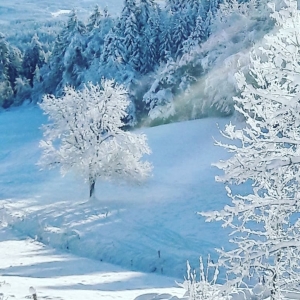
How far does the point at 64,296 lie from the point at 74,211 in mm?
13262

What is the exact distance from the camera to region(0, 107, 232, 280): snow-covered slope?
23.1 m

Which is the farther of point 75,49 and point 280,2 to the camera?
point 75,49

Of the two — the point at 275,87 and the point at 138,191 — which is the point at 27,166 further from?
the point at 275,87

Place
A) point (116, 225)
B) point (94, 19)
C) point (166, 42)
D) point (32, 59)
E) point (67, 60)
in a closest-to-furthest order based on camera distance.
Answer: point (116, 225) → point (166, 42) → point (67, 60) → point (94, 19) → point (32, 59)

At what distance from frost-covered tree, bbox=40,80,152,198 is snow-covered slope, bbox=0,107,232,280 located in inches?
55.9

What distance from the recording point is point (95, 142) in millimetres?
28875

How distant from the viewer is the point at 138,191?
30.5 m

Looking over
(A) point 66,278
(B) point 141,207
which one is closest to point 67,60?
(B) point 141,207

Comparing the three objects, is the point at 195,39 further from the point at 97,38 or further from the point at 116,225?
the point at 116,225

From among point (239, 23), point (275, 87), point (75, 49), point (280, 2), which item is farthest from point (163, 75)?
point (275, 87)

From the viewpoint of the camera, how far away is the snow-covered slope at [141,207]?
2314cm

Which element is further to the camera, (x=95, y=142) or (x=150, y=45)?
(x=150, y=45)

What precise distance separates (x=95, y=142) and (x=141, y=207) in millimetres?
4559

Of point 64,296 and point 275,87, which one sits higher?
point 275,87
